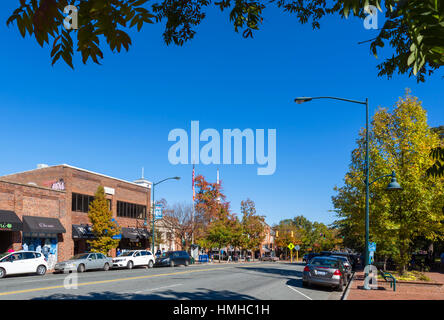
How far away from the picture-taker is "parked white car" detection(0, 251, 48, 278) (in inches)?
894

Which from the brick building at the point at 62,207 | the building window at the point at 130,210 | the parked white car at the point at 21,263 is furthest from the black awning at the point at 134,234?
the parked white car at the point at 21,263

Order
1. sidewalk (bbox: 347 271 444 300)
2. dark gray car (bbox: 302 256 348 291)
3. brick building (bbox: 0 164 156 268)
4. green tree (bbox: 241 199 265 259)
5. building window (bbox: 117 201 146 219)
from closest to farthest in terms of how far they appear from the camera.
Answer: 1. sidewalk (bbox: 347 271 444 300)
2. dark gray car (bbox: 302 256 348 291)
3. brick building (bbox: 0 164 156 268)
4. building window (bbox: 117 201 146 219)
5. green tree (bbox: 241 199 265 259)

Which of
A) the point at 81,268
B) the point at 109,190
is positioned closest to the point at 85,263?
the point at 81,268

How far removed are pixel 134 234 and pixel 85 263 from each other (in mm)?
15698

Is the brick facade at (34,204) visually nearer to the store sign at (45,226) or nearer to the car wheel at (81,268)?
the store sign at (45,226)

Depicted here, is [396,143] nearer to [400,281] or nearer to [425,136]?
[425,136]

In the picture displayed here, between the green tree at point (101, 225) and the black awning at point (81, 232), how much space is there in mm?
664

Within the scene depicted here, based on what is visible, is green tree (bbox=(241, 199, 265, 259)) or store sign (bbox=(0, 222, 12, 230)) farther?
green tree (bbox=(241, 199, 265, 259))

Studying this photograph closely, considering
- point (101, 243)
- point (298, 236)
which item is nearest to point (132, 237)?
point (101, 243)

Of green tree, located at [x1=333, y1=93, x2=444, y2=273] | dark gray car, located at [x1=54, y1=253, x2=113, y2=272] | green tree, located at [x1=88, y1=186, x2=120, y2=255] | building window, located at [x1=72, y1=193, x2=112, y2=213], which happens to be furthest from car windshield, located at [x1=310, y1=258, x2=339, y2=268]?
building window, located at [x1=72, y1=193, x2=112, y2=213]

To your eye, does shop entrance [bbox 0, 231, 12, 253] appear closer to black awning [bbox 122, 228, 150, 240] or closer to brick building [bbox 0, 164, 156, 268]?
brick building [bbox 0, 164, 156, 268]

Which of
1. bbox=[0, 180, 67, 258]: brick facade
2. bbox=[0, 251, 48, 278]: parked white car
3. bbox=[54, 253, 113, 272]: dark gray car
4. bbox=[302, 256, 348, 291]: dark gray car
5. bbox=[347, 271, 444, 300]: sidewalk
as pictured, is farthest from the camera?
bbox=[0, 180, 67, 258]: brick facade

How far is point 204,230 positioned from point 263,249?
4686 centimetres

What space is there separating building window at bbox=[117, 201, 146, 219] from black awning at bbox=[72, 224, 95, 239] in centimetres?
636
